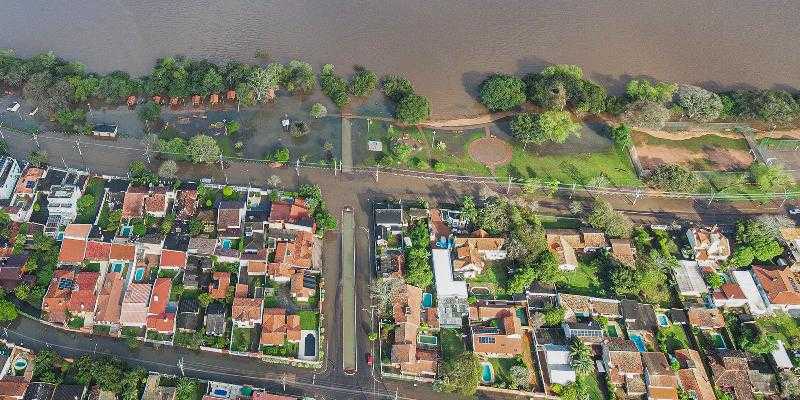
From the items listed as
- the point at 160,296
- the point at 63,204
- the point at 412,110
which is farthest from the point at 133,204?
the point at 412,110

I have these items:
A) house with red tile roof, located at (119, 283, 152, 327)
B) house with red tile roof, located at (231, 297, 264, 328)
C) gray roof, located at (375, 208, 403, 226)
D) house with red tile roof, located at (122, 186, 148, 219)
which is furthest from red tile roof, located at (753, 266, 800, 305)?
house with red tile roof, located at (122, 186, 148, 219)

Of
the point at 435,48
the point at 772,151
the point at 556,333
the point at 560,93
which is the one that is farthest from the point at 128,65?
the point at 772,151

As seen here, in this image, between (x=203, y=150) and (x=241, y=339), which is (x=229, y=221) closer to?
(x=203, y=150)

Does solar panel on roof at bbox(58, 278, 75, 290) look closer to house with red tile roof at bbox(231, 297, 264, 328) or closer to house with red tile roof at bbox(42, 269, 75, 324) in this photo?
house with red tile roof at bbox(42, 269, 75, 324)

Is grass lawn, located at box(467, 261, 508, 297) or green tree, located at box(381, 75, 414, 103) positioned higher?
green tree, located at box(381, 75, 414, 103)

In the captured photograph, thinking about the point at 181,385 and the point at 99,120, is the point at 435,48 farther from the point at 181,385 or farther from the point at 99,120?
the point at 181,385

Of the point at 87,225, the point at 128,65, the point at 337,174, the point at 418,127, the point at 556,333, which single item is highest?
the point at 128,65
